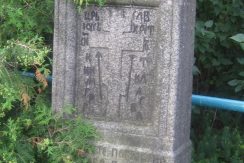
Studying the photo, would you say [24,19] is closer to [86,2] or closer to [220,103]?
[86,2]

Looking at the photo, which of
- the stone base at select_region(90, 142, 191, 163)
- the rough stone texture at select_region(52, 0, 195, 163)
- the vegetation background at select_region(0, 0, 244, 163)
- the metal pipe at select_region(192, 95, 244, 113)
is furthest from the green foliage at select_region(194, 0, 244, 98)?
the stone base at select_region(90, 142, 191, 163)

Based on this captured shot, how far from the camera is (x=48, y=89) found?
12.8ft

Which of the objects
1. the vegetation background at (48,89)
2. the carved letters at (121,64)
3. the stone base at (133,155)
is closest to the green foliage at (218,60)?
the vegetation background at (48,89)

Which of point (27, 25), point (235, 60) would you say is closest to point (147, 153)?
point (27, 25)

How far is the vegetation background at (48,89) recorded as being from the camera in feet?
11.1

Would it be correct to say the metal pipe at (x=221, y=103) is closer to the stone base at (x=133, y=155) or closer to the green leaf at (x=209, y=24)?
the stone base at (x=133, y=155)

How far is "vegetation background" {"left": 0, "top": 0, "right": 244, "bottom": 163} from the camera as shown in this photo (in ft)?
11.1

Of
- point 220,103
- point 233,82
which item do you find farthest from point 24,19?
point 233,82

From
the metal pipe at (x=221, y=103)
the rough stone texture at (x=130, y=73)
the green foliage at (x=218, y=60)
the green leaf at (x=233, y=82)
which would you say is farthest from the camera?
the green foliage at (x=218, y=60)

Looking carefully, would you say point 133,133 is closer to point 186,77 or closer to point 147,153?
point 147,153

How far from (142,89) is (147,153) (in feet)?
1.25

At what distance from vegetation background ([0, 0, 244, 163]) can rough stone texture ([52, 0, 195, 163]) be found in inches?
4.5

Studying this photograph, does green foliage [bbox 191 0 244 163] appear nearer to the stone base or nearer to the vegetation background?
the vegetation background

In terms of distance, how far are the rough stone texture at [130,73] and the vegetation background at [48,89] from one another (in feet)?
0.37
